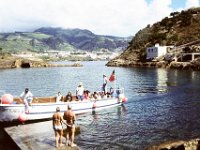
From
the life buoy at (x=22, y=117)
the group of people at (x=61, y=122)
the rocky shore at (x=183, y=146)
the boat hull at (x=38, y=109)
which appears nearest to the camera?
the rocky shore at (x=183, y=146)

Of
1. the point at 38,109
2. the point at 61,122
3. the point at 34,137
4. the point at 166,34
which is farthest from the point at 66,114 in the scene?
the point at 166,34

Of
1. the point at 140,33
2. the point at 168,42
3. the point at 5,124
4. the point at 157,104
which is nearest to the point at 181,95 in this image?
the point at 157,104

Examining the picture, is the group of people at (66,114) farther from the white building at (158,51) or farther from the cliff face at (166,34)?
the cliff face at (166,34)

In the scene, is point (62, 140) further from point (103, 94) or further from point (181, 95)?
point (181, 95)

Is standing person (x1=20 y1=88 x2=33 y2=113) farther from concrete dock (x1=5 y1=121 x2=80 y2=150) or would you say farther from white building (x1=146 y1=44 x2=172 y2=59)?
white building (x1=146 y1=44 x2=172 y2=59)

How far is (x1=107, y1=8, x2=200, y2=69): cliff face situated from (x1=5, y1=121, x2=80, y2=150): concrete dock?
131587mm

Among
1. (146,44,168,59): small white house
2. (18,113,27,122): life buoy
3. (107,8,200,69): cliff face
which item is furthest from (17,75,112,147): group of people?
(107,8,200,69): cliff face

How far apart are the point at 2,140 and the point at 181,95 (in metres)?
35.0

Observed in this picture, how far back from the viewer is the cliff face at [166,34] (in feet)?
534

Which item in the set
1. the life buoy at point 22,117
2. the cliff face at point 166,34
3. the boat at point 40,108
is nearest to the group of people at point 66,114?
the boat at point 40,108

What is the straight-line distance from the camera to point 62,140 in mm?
23703

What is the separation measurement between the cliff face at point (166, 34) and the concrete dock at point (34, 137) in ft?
432

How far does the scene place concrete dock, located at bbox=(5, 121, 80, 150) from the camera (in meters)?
22.7

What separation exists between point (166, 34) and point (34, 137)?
15659 centimetres
